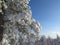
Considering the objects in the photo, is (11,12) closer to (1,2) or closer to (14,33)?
(1,2)

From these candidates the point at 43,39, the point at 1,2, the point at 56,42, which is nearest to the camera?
the point at 1,2

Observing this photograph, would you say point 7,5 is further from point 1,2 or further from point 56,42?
point 56,42

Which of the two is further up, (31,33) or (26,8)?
(26,8)

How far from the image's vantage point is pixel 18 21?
14102 mm

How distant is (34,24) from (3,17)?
330 cm

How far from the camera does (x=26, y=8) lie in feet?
48.3

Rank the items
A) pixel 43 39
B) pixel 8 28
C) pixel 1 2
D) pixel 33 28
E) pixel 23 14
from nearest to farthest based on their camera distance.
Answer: pixel 1 2 < pixel 23 14 < pixel 8 28 < pixel 33 28 < pixel 43 39

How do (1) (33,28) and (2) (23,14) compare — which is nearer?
(2) (23,14)

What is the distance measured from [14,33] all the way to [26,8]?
291cm

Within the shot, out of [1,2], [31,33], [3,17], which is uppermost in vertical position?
[1,2]

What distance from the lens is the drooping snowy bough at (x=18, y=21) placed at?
43.7 feet

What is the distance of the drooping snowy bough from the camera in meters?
13.3

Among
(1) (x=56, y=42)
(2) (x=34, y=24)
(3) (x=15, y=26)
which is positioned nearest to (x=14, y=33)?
(3) (x=15, y=26)

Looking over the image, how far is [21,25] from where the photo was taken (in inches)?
593
